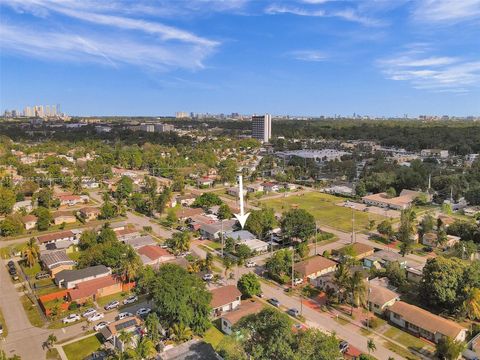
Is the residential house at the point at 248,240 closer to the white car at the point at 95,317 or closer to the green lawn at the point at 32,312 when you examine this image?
the white car at the point at 95,317

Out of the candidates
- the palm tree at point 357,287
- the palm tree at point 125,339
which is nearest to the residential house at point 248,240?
the palm tree at point 357,287

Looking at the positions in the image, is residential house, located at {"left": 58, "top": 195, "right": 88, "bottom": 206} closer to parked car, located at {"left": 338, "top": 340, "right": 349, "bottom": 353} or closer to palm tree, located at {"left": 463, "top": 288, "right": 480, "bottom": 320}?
parked car, located at {"left": 338, "top": 340, "right": 349, "bottom": 353}

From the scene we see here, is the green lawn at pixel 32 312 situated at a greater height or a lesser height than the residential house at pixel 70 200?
lesser

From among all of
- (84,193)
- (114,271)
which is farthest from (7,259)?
(84,193)

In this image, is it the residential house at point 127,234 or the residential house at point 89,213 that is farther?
the residential house at point 89,213

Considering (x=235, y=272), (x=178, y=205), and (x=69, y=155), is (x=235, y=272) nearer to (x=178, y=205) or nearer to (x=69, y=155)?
(x=178, y=205)

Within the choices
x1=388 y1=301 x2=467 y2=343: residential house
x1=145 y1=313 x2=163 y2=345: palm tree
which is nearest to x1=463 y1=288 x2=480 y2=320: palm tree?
x1=388 y1=301 x2=467 y2=343: residential house
